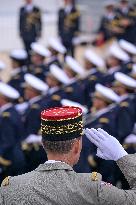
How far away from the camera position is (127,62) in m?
7.46

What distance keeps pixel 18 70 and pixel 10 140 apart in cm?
269

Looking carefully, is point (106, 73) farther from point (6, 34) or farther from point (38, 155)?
point (6, 34)

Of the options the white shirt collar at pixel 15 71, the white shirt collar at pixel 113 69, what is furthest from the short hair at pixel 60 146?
the white shirt collar at pixel 15 71

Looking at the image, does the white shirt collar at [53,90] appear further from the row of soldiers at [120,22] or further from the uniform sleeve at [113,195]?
the row of soldiers at [120,22]

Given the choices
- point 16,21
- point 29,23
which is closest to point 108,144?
point 29,23

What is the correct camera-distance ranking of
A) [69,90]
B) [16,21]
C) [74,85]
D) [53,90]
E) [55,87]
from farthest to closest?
[16,21]
[74,85]
[69,90]
[55,87]
[53,90]

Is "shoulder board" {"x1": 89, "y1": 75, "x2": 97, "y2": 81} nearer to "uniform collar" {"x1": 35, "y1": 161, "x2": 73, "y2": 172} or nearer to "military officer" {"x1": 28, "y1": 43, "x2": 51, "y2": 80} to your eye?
"military officer" {"x1": 28, "y1": 43, "x2": 51, "y2": 80}

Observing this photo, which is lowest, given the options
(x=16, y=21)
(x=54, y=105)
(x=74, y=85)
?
(x=16, y=21)

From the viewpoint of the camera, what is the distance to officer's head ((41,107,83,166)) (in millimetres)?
2275

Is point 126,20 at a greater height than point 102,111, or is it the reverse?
point 102,111

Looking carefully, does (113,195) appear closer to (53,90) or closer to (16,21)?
(53,90)

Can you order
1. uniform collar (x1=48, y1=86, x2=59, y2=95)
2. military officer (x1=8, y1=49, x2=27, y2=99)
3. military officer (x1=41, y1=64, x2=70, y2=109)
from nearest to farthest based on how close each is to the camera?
military officer (x1=41, y1=64, x2=70, y2=109) → uniform collar (x1=48, y1=86, x2=59, y2=95) → military officer (x1=8, y1=49, x2=27, y2=99)

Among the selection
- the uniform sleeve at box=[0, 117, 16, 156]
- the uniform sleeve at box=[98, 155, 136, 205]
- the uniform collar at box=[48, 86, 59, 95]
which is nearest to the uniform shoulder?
the uniform sleeve at box=[98, 155, 136, 205]

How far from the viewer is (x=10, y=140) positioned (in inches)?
193
